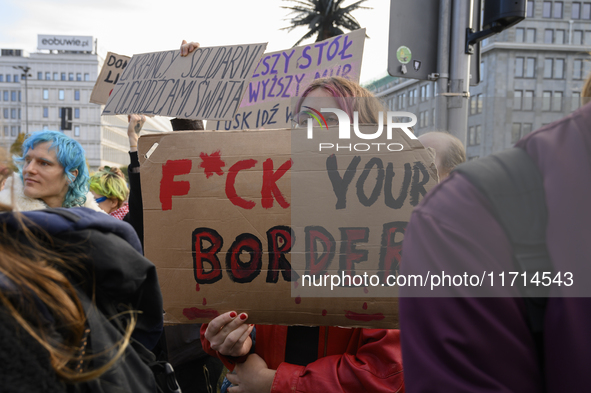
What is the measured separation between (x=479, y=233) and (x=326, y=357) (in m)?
1.00

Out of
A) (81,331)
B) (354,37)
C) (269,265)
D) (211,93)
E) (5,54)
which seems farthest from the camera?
(5,54)

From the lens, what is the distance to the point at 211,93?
8.00ft

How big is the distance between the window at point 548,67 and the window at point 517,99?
3856mm

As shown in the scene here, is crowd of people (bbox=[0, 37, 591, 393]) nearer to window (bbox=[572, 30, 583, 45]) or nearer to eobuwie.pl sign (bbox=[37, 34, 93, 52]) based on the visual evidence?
window (bbox=[572, 30, 583, 45])

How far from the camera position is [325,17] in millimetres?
21422

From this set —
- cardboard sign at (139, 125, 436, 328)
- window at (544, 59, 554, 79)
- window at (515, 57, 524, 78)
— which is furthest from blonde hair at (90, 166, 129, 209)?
window at (544, 59, 554, 79)

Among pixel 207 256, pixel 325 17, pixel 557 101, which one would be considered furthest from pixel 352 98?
pixel 557 101

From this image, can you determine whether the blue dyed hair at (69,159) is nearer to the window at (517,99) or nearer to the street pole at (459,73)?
the street pole at (459,73)

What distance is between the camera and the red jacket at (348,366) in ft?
4.76

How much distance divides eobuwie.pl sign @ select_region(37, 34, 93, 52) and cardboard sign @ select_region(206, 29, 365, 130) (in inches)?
3600

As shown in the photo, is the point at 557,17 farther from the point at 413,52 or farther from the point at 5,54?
the point at 5,54

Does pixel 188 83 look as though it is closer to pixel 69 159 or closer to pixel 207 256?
pixel 69 159

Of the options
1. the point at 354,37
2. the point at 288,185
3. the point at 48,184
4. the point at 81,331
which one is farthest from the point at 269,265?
the point at 354,37

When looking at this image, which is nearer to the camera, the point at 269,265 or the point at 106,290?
the point at 106,290
